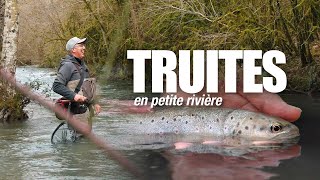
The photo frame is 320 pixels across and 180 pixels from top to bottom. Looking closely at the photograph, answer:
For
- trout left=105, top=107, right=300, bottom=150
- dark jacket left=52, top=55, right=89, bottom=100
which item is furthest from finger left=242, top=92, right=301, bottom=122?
dark jacket left=52, top=55, right=89, bottom=100

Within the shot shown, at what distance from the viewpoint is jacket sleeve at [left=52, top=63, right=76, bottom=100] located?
327 inches

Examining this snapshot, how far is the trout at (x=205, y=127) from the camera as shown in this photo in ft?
28.7

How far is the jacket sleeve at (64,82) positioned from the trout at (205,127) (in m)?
1.44

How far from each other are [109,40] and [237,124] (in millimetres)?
18663

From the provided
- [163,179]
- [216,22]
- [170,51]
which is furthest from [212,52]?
[163,179]

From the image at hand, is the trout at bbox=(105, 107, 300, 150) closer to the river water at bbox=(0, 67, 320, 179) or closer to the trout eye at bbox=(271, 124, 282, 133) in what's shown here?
the trout eye at bbox=(271, 124, 282, 133)

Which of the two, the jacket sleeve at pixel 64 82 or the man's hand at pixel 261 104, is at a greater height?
the jacket sleeve at pixel 64 82

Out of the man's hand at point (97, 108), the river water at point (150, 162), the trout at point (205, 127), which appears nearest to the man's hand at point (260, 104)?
the river water at point (150, 162)

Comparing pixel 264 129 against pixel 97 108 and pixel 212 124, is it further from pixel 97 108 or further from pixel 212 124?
pixel 97 108

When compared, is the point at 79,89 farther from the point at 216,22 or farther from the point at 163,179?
the point at 216,22

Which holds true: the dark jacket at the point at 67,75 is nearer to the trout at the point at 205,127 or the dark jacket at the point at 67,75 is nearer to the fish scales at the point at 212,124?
the trout at the point at 205,127

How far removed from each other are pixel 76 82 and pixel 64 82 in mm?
191

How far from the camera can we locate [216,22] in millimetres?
16953

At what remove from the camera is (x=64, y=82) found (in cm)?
851
